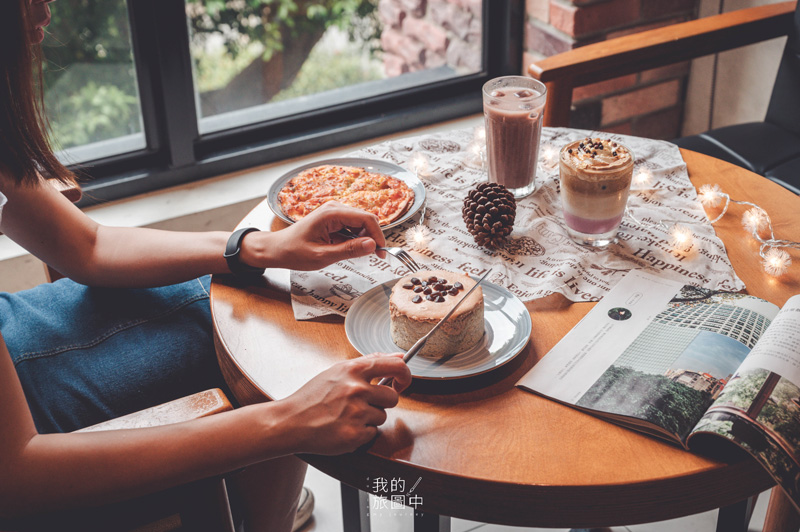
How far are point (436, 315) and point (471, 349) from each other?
0.22 feet

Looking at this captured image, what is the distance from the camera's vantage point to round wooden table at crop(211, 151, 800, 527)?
0.74 metres

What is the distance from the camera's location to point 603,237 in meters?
1.12

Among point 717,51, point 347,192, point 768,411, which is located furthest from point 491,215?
point 717,51

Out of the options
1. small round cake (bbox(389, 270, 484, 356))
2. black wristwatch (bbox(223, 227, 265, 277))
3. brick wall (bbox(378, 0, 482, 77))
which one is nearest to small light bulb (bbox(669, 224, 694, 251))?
A: small round cake (bbox(389, 270, 484, 356))

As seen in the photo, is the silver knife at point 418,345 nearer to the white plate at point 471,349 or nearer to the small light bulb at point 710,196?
the white plate at point 471,349

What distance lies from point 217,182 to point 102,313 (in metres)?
1.06

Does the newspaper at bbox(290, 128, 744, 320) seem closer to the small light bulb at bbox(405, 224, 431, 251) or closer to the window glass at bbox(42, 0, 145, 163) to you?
the small light bulb at bbox(405, 224, 431, 251)

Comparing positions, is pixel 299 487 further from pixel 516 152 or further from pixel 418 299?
pixel 516 152

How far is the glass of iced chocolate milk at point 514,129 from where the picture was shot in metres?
1.20

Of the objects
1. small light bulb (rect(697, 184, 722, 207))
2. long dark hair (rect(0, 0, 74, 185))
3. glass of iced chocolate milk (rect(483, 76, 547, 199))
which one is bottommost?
small light bulb (rect(697, 184, 722, 207))

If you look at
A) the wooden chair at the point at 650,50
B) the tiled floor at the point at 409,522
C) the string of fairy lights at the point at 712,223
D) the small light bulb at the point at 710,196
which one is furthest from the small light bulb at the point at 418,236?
the tiled floor at the point at 409,522

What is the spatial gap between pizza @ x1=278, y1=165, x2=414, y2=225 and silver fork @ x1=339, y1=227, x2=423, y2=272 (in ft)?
0.27

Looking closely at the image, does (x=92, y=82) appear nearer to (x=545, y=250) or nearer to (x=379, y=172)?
(x=379, y=172)

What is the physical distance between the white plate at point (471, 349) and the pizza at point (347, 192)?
0.20m
